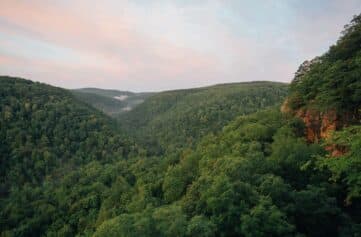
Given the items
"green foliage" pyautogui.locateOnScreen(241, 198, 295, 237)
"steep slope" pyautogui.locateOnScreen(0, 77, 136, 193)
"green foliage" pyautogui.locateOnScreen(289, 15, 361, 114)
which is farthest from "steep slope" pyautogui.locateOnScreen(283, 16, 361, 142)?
"steep slope" pyautogui.locateOnScreen(0, 77, 136, 193)

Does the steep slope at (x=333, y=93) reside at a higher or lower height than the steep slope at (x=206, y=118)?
higher

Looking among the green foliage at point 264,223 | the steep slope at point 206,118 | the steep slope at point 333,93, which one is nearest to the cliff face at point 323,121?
the steep slope at point 333,93

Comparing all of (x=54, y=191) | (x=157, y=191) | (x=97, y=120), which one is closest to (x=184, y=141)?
(x=97, y=120)

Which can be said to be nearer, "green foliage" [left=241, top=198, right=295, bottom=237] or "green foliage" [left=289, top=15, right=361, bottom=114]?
"green foliage" [left=241, top=198, right=295, bottom=237]

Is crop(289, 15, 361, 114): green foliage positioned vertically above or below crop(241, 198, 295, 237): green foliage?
above

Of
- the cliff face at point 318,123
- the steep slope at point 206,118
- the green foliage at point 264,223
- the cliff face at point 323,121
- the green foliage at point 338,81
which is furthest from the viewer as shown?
the steep slope at point 206,118

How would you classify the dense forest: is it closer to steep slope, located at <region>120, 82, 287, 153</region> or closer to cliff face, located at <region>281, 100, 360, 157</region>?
cliff face, located at <region>281, 100, 360, 157</region>

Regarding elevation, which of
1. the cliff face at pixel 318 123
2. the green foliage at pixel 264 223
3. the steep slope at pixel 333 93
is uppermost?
the steep slope at pixel 333 93

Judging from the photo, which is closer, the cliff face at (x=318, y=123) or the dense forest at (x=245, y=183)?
the dense forest at (x=245, y=183)

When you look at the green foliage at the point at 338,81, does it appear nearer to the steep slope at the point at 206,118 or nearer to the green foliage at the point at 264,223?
the green foliage at the point at 264,223

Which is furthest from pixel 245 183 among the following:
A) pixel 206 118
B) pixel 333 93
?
pixel 206 118

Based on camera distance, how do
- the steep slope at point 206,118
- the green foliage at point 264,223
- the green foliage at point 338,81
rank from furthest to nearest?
1. the steep slope at point 206,118
2. the green foliage at point 338,81
3. the green foliage at point 264,223
